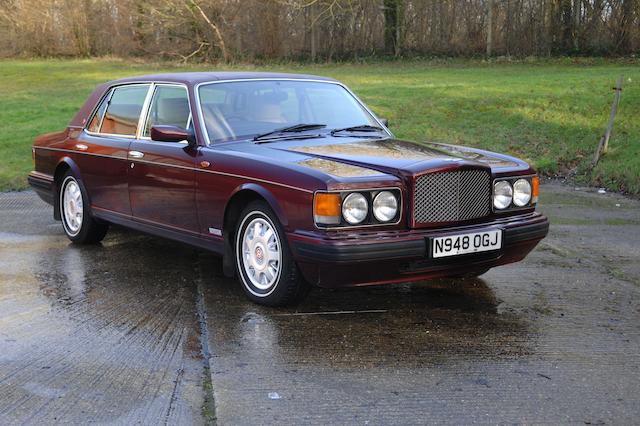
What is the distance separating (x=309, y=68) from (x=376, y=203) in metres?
26.9

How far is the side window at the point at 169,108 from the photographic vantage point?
249 inches

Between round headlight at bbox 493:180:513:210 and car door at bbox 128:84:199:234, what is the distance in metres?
2.11

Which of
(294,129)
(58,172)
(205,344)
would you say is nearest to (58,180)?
(58,172)

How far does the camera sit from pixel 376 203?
16.3 feet

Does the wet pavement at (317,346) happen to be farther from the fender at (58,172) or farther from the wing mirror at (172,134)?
the wing mirror at (172,134)

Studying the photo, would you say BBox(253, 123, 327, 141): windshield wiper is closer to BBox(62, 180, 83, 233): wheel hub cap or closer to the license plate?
the license plate

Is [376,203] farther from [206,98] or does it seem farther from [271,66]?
[271,66]

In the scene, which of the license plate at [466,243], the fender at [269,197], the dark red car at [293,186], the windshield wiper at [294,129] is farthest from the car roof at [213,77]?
the license plate at [466,243]

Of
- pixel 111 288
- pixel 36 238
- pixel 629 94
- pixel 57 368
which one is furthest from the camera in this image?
pixel 629 94

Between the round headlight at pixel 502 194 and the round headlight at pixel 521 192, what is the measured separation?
0.06m

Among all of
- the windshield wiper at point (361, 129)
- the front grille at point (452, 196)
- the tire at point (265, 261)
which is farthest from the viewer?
the windshield wiper at point (361, 129)

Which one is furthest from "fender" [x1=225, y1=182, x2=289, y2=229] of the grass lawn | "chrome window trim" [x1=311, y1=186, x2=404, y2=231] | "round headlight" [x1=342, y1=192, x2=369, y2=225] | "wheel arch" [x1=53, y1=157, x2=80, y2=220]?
the grass lawn

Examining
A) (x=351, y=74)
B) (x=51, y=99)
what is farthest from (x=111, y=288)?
(x=351, y=74)

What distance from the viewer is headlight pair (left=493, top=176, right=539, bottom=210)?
18.2ft
